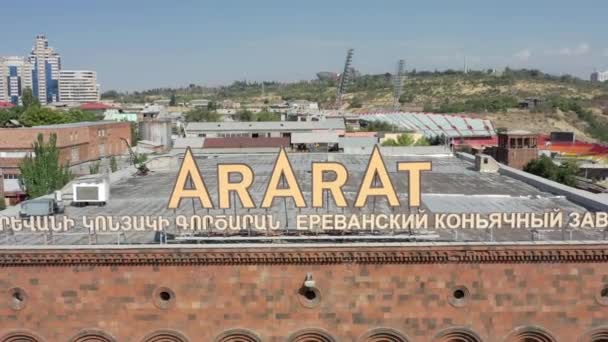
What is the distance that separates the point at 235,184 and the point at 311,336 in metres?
6.05

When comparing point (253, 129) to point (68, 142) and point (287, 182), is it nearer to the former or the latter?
point (68, 142)

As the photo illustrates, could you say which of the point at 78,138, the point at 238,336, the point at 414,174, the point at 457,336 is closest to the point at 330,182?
the point at 414,174

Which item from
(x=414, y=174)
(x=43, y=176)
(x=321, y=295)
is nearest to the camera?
(x=321, y=295)

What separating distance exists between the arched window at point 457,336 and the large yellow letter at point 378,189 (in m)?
4.77

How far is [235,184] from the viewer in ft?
76.5

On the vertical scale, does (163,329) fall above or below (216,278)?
below

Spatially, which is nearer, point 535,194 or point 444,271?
point 444,271

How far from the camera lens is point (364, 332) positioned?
21859 millimetres

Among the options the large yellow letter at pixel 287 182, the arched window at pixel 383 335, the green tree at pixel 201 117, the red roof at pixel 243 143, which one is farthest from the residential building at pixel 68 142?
the green tree at pixel 201 117

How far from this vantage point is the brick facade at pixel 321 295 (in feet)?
71.8

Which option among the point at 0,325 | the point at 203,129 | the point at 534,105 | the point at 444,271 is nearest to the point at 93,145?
the point at 203,129

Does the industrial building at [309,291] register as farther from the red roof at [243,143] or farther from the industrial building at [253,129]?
the industrial building at [253,129]

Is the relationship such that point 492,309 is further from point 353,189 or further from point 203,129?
point 203,129

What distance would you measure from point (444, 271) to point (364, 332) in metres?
3.46
